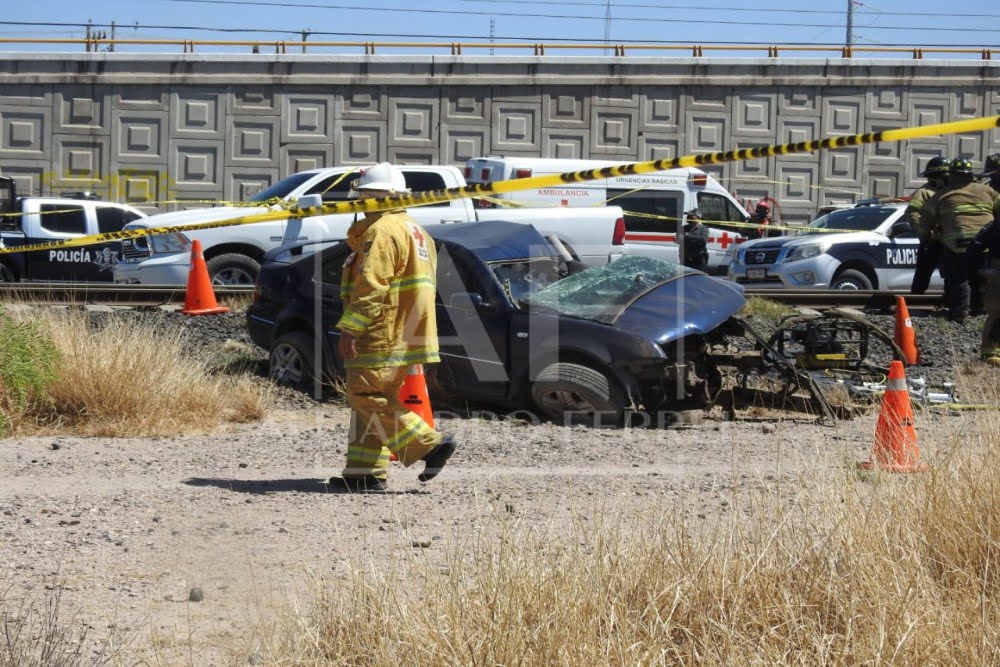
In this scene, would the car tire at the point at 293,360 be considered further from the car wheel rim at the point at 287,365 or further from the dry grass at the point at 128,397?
the dry grass at the point at 128,397

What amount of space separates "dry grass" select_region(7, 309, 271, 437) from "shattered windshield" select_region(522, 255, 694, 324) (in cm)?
224

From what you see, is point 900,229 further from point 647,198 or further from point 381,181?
point 381,181

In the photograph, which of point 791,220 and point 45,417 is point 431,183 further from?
point 791,220

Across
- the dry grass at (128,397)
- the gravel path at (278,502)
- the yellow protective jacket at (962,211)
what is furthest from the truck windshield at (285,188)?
the yellow protective jacket at (962,211)

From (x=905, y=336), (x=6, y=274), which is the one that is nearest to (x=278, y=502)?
(x=905, y=336)

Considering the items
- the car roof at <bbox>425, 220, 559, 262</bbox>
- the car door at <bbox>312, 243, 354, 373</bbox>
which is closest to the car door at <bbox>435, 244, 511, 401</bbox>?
Result: the car roof at <bbox>425, 220, 559, 262</bbox>

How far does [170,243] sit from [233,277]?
34.5 inches

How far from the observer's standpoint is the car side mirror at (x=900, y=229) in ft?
53.4

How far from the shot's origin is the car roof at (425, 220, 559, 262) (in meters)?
8.91

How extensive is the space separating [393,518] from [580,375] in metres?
2.82

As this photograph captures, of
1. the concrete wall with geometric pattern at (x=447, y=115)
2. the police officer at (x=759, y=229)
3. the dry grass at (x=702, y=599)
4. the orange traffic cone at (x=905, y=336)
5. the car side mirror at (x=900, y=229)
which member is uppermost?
the concrete wall with geometric pattern at (x=447, y=115)

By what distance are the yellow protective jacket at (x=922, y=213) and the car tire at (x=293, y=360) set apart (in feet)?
22.6

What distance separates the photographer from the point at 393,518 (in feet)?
17.9

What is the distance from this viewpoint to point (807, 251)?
52.5 feet
